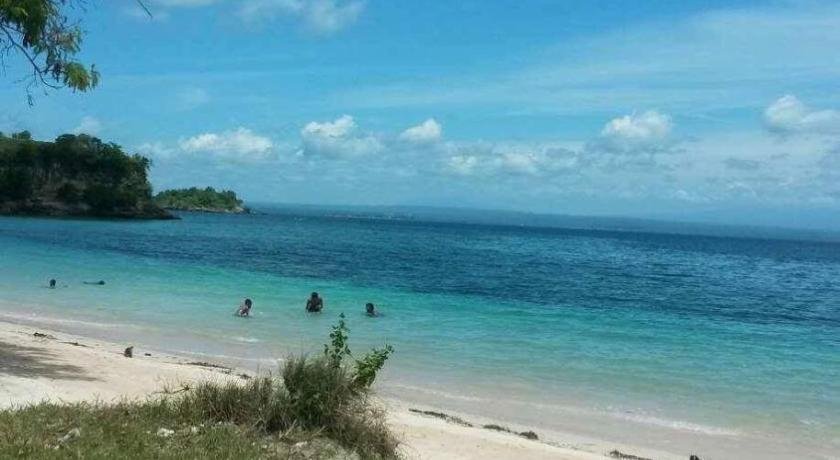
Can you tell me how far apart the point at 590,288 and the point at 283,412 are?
35.9 m

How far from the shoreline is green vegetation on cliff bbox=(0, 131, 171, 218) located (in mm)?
90570

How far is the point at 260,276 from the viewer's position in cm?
4041

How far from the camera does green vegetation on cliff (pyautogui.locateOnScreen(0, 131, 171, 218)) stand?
319ft

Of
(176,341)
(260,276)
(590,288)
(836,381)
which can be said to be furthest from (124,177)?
(836,381)

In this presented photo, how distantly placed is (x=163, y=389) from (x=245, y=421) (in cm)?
333

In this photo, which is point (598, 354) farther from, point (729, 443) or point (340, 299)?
point (340, 299)

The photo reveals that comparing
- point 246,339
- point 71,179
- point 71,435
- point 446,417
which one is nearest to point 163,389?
point 71,435

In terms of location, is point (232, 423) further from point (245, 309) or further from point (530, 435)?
point (245, 309)

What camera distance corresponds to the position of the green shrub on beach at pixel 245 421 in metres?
7.15

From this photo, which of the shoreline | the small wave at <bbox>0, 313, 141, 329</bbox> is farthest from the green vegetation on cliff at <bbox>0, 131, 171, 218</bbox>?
the shoreline

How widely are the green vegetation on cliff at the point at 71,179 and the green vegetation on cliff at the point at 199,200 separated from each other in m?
53.7

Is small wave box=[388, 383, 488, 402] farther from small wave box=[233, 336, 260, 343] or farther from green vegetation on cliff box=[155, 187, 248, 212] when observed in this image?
green vegetation on cliff box=[155, 187, 248, 212]

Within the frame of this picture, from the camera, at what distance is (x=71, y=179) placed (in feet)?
335

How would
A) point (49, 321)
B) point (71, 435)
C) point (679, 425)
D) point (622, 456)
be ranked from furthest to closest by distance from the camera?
point (49, 321), point (679, 425), point (622, 456), point (71, 435)
